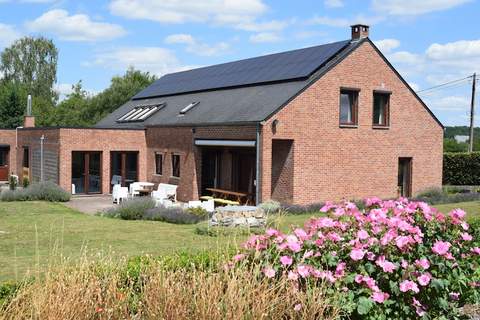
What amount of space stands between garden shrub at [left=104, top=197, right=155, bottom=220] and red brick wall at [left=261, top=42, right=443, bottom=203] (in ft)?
13.1

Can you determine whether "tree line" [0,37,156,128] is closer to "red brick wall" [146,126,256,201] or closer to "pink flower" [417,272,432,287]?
"red brick wall" [146,126,256,201]

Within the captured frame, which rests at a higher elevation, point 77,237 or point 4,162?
point 4,162

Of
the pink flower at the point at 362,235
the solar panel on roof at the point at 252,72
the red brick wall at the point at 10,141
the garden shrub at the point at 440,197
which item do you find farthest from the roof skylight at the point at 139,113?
the pink flower at the point at 362,235

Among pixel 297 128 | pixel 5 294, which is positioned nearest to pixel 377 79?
pixel 297 128

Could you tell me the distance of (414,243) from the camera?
226 inches

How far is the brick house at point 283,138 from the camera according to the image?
1970cm

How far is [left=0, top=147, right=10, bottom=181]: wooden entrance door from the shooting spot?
3219cm

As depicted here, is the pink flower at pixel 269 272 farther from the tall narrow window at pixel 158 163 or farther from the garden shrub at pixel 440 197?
the tall narrow window at pixel 158 163

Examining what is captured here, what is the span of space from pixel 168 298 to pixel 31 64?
62.3 meters

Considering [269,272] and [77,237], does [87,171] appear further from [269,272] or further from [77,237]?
[269,272]

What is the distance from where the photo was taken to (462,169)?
33094 millimetres

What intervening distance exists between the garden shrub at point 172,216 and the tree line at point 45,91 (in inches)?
1342

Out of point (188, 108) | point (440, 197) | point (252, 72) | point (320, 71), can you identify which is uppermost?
point (252, 72)

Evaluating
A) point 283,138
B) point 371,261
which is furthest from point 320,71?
point 371,261
